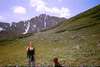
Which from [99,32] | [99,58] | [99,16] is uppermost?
[99,16]

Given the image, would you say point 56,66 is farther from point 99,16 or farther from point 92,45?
point 99,16

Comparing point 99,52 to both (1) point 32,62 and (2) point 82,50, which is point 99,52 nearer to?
(2) point 82,50

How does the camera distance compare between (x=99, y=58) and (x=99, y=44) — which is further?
(x=99, y=44)

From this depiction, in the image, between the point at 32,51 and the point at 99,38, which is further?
the point at 99,38

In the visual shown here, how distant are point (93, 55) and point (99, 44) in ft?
28.6

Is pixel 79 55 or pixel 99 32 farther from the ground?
pixel 99 32

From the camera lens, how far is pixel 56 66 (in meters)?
13.4

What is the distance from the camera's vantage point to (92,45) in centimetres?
4150

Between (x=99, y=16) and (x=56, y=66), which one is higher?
(x=99, y=16)

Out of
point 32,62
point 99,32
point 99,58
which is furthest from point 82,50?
point 32,62

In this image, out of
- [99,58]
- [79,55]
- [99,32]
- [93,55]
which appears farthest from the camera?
[99,32]

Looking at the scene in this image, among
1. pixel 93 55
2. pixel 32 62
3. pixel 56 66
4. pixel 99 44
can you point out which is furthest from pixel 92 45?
pixel 56 66

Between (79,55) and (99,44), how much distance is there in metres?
7.47

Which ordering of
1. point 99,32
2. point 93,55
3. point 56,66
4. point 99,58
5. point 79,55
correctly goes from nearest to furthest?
point 56,66 → point 99,58 → point 93,55 → point 79,55 → point 99,32
